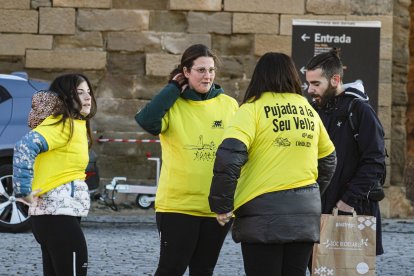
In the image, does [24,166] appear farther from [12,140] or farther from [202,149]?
[12,140]

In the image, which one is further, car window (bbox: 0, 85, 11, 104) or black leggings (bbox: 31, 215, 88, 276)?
car window (bbox: 0, 85, 11, 104)

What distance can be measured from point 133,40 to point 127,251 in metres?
5.43

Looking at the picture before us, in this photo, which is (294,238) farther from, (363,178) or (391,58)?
(391,58)

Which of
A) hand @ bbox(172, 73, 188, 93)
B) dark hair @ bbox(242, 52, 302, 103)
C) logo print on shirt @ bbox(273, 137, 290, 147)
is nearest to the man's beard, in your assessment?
hand @ bbox(172, 73, 188, 93)

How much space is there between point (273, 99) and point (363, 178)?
108 cm

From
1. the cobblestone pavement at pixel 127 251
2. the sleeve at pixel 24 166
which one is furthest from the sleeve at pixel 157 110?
the cobblestone pavement at pixel 127 251

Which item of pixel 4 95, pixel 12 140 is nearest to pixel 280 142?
pixel 12 140

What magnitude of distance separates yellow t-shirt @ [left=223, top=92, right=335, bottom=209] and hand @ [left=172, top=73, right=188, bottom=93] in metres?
0.83

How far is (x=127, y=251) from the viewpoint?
36.5 feet

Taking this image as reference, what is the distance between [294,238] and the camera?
5.64 metres

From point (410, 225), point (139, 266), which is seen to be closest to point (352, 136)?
point (139, 266)

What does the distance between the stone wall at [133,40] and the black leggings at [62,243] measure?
955 cm

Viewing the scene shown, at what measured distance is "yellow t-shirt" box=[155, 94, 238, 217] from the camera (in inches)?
251

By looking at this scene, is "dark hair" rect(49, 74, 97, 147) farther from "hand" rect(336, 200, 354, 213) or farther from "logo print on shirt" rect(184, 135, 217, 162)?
"hand" rect(336, 200, 354, 213)
